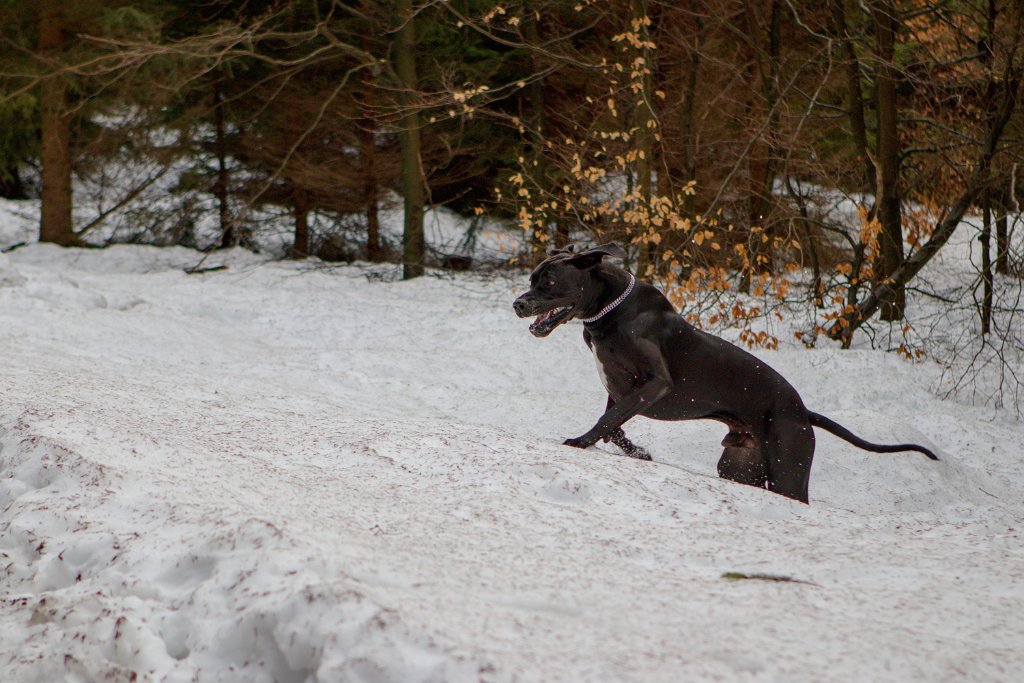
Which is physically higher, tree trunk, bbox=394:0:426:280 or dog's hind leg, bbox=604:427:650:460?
tree trunk, bbox=394:0:426:280

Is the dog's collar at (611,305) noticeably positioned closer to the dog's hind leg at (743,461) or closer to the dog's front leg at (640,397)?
the dog's front leg at (640,397)

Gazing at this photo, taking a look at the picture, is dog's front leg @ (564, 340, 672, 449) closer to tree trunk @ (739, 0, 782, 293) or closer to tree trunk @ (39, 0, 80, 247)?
tree trunk @ (739, 0, 782, 293)

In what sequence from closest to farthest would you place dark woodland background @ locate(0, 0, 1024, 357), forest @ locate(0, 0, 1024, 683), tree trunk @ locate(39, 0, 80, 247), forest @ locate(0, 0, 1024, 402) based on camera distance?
forest @ locate(0, 0, 1024, 683), forest @ locate(0, 0, 1024, 402), dark woodland background @ locate(0, 0, 1024, 357), tree trunk @ locate(39, 0, 80, 247)

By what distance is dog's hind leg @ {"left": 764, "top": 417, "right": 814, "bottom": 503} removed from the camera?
4879mm

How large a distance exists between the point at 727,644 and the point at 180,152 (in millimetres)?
14998

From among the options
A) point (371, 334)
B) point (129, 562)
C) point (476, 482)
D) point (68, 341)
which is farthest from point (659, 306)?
point (371, 334)

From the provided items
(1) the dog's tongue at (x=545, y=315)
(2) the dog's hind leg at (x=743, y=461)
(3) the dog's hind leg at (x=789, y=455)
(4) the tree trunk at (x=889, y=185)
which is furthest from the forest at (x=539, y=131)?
(1) the dog's tongue at (x=545, y=315)

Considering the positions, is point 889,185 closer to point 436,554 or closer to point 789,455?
point 789,455

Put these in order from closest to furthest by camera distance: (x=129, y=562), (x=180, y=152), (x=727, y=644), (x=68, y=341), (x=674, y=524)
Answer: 1. (x=727, y=644)
2. (x=129, y=562)
3. (x=674, y=524)
4. (x=68, y=341)
5. (x=180, y=152)

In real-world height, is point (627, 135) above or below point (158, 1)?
below

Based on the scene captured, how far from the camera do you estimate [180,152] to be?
15.4m

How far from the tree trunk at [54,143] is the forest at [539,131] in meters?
0.04

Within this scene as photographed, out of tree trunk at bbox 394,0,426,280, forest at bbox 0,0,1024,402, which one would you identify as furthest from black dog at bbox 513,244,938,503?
tree trunk at bbox 394,0,426,280

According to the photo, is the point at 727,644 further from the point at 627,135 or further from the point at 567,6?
the point at 567,6
